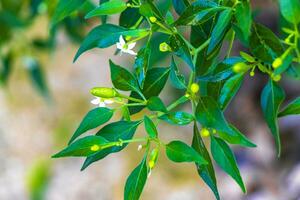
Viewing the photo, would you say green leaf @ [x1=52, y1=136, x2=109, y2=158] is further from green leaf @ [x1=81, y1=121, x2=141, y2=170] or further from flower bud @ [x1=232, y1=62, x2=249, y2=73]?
flower bud @ [x1=232, y1=62, x2=249, y2=73]

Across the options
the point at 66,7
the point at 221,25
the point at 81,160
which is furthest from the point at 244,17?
the point at 81,160

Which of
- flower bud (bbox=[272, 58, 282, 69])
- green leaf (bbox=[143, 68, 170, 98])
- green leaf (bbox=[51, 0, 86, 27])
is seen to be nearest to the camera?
flower bud (bbox=[272, 58, 282, 69])

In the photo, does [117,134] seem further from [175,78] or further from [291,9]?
[291,9]

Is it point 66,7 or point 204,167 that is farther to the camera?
point 66,7

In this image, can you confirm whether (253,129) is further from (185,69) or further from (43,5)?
(43,5)

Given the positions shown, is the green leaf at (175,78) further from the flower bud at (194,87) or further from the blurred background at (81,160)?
the blurred background at (81,160)

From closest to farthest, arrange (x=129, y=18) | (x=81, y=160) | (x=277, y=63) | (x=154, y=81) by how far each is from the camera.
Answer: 1. (x=277, y=63)
2. (x=154, y=81)
3. (x=129, y=18)
4. (x=81, y=160)

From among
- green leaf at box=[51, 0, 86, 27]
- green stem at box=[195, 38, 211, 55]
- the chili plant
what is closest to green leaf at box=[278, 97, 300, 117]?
the chili plant
